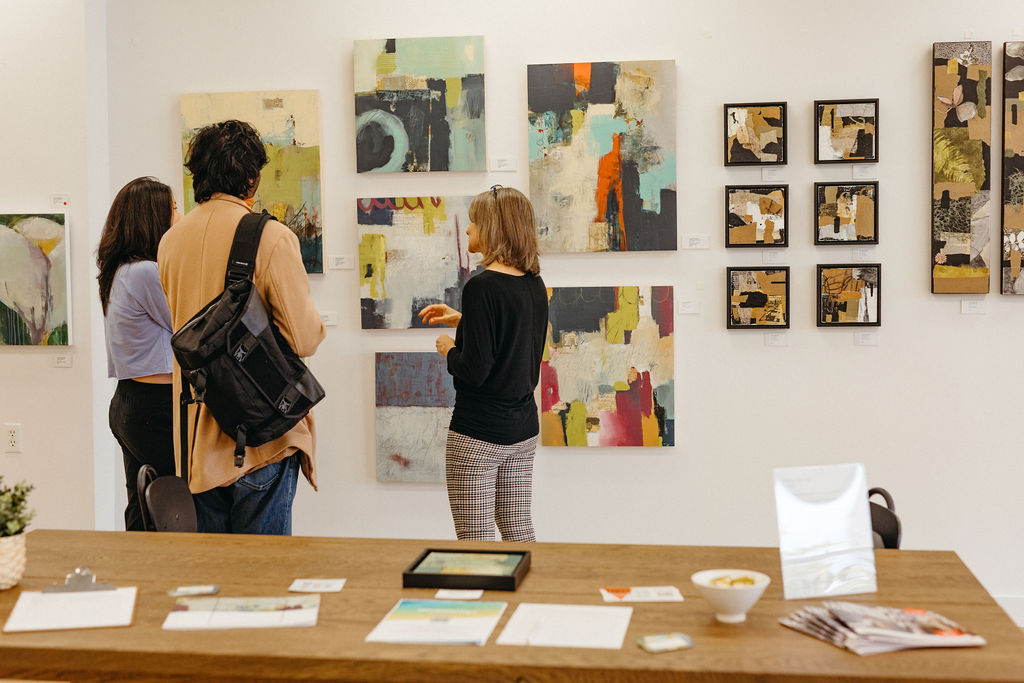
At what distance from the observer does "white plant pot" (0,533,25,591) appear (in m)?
1.81

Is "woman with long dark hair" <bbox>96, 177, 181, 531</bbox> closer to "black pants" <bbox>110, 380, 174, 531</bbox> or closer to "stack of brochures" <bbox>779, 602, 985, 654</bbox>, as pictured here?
"black pants" <bbox>110, 380, 174, 531</bbox>

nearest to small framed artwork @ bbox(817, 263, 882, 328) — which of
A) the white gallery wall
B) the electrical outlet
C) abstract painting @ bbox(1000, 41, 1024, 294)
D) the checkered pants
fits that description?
the white gallery wall

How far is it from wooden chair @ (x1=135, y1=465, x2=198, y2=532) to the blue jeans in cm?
15

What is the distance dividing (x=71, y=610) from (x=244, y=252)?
111 centimetres

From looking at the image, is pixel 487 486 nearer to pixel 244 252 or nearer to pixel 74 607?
pixel 244 252

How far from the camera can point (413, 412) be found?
414 cm

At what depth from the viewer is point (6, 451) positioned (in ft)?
14.0

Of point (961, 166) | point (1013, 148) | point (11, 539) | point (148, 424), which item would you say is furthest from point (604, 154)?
point (11, 539)

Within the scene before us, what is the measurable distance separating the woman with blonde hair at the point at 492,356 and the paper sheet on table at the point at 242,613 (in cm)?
118

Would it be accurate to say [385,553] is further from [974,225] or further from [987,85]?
[987,85]

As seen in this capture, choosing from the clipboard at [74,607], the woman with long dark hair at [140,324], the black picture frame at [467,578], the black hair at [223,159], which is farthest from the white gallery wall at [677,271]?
the clipboard at [74,607]

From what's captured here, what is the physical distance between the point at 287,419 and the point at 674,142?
2.18 meters

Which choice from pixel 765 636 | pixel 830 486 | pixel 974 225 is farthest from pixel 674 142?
pixel 765 636

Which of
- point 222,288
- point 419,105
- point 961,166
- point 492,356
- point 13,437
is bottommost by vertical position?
point 13,437
